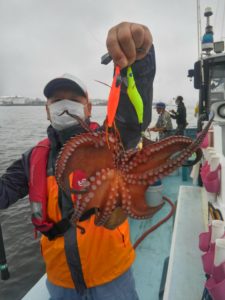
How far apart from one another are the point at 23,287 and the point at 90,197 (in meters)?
7.93

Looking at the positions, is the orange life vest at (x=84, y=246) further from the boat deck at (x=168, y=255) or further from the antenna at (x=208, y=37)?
the antenna at (x=208, y=37)

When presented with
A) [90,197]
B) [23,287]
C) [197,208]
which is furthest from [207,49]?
[23,287]

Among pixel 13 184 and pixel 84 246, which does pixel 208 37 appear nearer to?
pixel 13 184

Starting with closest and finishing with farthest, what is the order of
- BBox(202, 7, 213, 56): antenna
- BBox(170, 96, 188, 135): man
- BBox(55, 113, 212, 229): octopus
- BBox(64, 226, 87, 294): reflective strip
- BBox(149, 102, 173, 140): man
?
BBox(55, 113, 212, 229): octopus < BBox(64, 226, 87, 294): reflective strip < BBox(202, 7, 213, 56): antenna < BBox(149, 102, 173, 140): man < BBox(170, 96, 188, 135): man

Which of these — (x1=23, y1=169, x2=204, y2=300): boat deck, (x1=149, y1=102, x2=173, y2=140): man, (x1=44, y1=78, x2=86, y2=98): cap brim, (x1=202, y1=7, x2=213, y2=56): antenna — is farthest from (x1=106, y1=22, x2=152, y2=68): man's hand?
(x1=149, y1=102, x2=173, y2=140): man

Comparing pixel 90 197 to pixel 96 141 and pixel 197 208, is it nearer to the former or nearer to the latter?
pixel 96 141

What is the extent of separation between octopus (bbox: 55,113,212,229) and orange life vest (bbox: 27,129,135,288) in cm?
79

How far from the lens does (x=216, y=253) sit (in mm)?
1954

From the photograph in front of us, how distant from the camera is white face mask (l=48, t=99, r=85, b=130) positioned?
2.21 m

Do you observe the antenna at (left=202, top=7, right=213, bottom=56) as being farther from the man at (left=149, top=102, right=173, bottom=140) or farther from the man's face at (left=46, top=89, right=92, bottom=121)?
the man's face at (left=46, top=89, right=92, bottom=121)

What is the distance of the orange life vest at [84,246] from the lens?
7.23 feet

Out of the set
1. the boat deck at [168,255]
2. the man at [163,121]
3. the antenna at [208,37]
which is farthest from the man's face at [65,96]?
the man at [163,121]

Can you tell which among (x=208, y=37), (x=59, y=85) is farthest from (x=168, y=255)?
(x=208, y=37)

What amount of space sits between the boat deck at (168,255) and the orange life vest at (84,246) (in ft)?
2.39
